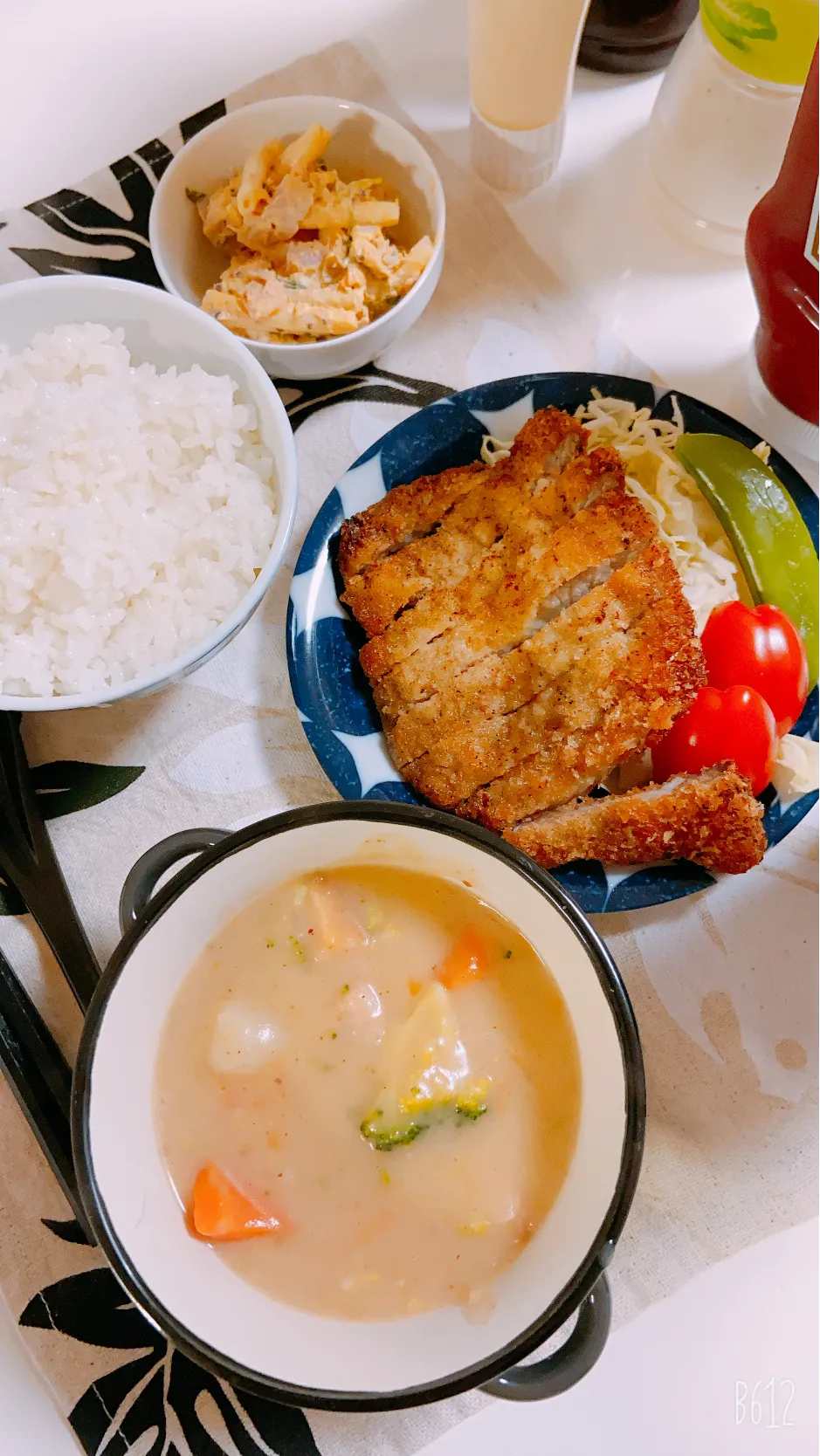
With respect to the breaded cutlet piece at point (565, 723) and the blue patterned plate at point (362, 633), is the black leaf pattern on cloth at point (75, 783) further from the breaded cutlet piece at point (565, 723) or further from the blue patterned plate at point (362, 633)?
the breaded cutlet piece at point (565, 723)

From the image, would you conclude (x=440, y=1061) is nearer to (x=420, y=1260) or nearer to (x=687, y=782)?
(x=420, y=1260)

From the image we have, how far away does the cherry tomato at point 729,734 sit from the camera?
59.7 inches

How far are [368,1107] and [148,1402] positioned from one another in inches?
25.2

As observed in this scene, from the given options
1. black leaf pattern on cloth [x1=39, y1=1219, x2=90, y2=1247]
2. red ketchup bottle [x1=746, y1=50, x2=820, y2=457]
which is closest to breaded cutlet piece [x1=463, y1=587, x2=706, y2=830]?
red ketchup bottle [x1=746, y1=50, x2=820, y2=457]

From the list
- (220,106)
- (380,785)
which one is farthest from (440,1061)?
(220,106)

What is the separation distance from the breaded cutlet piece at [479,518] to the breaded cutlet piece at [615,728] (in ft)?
0.82

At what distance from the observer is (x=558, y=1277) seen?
119 cm

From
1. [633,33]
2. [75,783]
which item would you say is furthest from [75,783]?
[633,33]

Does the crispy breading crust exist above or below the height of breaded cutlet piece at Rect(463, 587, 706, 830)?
above

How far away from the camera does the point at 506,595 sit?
1.55m

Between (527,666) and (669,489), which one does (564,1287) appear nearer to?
(527,666)

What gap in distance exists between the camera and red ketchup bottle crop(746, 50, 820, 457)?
1430 mm

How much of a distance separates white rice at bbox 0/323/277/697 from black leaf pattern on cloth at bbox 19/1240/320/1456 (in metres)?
0.89

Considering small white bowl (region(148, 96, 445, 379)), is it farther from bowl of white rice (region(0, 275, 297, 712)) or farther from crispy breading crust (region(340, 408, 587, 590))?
crispy breading crust (region(340, 408, 587, 590))
